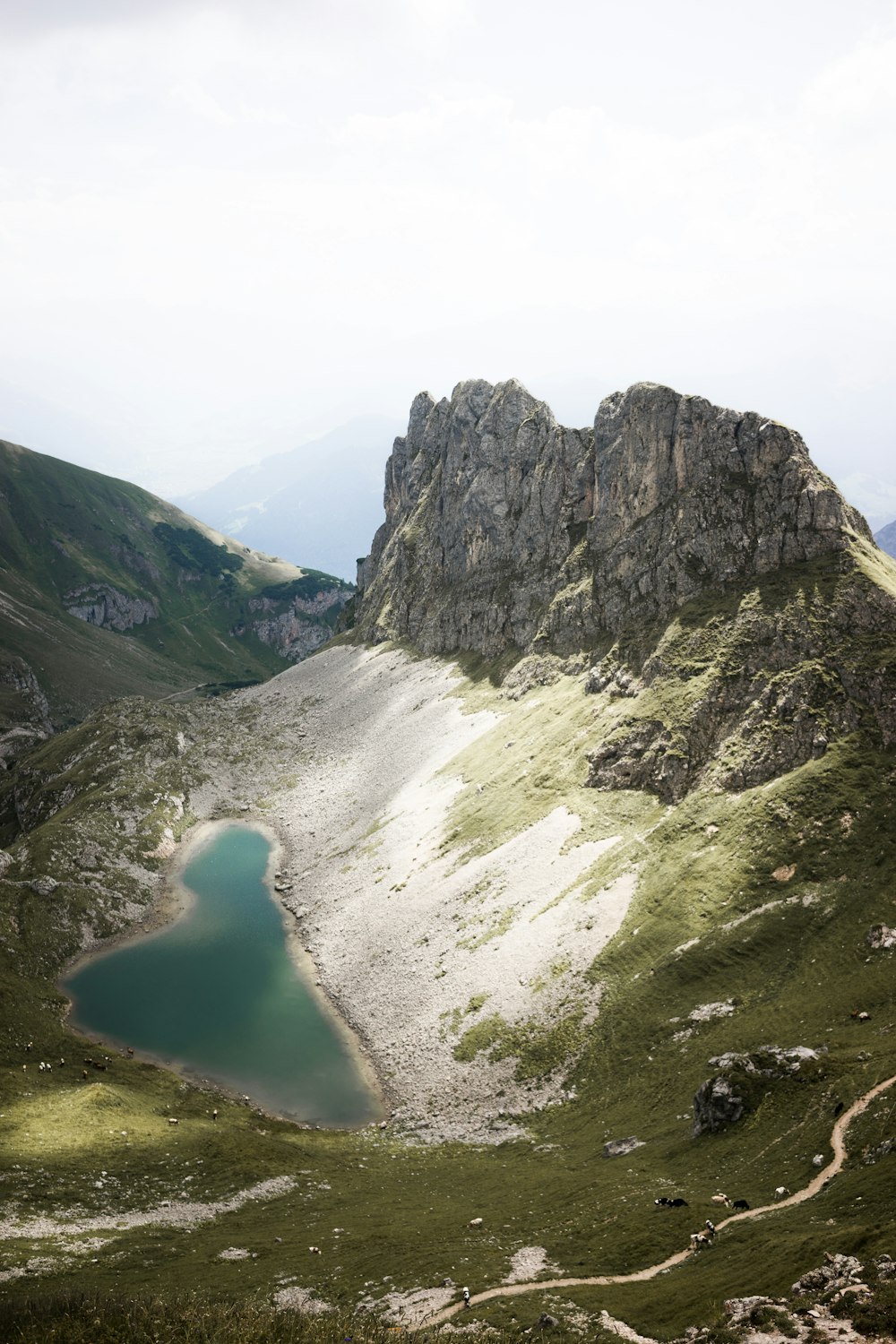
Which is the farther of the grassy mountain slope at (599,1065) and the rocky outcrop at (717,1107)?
the rocky outcrop at (717,1107)

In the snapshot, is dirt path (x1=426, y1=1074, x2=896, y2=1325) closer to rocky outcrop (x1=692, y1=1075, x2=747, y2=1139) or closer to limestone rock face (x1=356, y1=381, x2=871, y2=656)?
rocky outcrop (x1=692, y1=1075, x2=747, y2=1139)

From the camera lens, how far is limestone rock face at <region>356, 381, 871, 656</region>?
104m

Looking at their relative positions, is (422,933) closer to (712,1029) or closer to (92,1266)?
(712,1029)

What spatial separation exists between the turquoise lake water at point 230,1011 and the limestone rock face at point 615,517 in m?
72.6

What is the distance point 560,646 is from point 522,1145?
298 feet

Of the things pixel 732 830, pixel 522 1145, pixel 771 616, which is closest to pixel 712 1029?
pixel 522 1145

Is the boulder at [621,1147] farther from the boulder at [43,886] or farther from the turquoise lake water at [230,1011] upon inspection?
the boulder at [43,886]

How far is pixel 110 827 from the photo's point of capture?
4737 inches

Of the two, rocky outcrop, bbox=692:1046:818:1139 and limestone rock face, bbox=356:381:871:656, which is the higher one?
limestone rock face, bbox=356:381:871:656

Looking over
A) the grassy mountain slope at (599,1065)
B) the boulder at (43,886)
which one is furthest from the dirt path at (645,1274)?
the boulder at (43,886)

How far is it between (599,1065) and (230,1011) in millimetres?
43261

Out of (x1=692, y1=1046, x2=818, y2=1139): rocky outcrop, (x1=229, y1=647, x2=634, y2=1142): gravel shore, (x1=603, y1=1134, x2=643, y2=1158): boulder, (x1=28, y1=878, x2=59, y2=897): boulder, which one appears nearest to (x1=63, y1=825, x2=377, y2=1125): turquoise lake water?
(x1=229, y1=647, x2=634, y2=1142): gravel shore

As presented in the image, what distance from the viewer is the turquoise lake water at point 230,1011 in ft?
235

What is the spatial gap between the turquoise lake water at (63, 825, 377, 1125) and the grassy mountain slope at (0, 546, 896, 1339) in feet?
14.7
